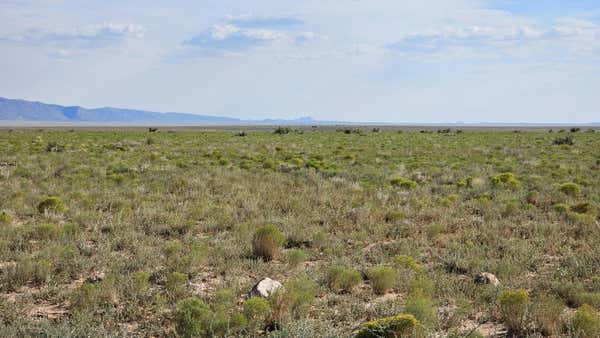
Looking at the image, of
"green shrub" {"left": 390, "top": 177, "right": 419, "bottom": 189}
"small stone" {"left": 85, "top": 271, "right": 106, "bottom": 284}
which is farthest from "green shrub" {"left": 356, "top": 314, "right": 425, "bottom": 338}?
"green shrub" {"left": 390, "top": 177, "right": 419, "bottom": 189}

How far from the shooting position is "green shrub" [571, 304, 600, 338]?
495cm

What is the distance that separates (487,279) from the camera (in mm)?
6730

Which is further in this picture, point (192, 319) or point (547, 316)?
point (547, 316)

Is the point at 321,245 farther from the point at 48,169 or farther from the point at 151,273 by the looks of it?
the point at 48,169

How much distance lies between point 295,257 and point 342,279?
1.16 m

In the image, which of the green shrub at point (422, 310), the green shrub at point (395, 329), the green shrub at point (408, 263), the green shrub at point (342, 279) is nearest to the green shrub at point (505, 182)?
the green shrub at point (408, 263)

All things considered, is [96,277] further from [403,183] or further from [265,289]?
[403,183]

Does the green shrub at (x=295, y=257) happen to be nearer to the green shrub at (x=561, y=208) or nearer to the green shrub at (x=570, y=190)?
the green shrub at (x=561, y=208)

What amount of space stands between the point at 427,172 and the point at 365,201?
676cm

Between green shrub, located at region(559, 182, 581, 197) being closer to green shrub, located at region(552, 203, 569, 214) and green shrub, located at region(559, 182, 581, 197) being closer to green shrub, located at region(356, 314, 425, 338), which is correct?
green shrub, located at region(552, 203, 569, 214)

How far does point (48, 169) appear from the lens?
18094mm

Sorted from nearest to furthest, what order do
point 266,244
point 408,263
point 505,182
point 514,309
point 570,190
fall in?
point 514,309, point 408,263, point 266,244, point 570,190, point 505,182

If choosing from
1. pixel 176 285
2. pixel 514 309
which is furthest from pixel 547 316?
pixel 176 285

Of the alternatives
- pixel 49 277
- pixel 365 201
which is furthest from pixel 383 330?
pixel 365 201
